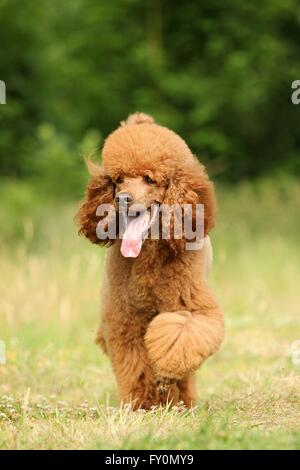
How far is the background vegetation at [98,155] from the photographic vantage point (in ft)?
A: 16.0

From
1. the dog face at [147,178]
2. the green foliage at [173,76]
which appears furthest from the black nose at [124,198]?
the green foliage at [173,76]

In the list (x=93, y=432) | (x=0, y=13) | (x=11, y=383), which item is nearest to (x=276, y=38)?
(x=0, y=13)

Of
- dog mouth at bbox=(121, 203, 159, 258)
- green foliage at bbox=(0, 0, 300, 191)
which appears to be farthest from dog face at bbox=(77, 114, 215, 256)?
green foliage at bbox=(0, 0, 300, 191)

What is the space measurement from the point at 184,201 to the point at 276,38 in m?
13.3

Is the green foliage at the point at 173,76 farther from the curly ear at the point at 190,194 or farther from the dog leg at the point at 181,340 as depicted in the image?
the dog leg at the point at 181,340

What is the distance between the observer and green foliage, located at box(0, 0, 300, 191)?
17750 mm

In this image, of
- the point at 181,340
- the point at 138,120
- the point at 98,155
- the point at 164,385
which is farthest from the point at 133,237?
the point at 98,155

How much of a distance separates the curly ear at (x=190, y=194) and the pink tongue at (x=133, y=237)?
0.17 m

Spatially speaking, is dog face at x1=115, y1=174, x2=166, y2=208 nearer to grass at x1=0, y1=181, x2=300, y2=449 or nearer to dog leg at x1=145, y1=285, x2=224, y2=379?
dog leg at x1=145, y1=285, x2=224, y2=379

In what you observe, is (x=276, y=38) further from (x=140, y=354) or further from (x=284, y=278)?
(x=140, y=354)

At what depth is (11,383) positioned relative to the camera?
6.55m

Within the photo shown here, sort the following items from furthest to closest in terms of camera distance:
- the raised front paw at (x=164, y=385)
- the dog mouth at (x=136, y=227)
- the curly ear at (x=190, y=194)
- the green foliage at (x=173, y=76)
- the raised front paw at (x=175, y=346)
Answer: the green foliage at (x=173, y=76), the raised front paw at (x=164, y=385), the curly ear at (x=190, y=194), the dog mouth at (x=136, y=227), the raised front paw at (x=175, y=346)

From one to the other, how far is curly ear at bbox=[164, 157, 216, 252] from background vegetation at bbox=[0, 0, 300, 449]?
3.38 feet
